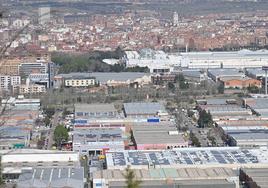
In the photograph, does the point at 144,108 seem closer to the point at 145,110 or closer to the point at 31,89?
the point at 145,110

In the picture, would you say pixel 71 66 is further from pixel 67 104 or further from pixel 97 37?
pixel 97 37

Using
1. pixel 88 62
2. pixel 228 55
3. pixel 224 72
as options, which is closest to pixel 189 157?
pixel 224 72

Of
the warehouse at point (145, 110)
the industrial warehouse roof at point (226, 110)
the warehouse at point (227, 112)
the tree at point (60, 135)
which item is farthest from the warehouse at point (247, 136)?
the tree at point (60, 135)

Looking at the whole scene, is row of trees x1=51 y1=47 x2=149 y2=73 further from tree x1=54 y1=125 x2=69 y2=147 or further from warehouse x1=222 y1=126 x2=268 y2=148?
warehouse x1=222 y1=126 x2=268 y2=148

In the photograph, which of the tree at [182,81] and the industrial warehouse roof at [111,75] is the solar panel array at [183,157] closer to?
the tree at [182,81]

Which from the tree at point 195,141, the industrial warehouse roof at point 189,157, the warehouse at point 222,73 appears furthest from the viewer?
the warehouse at point 222,73

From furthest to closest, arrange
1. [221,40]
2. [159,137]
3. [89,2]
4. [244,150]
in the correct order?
1. [89,2]
2. [221,40]
3. [159,137]
4. [244,150]

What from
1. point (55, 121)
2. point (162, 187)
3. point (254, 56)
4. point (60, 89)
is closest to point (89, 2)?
point (254, 56)
